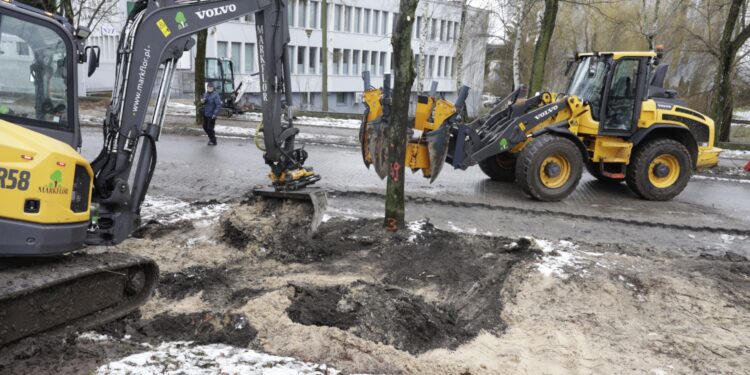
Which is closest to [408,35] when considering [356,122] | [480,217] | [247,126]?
[480,217]

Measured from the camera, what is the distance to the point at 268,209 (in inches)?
304

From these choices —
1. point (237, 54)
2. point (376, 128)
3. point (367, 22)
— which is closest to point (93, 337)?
point (376, 128)

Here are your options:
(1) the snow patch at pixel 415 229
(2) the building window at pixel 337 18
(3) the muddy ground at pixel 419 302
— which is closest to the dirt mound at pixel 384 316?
(3) the muddy ground at pixel 419 302

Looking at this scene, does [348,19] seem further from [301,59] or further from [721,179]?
[721,179]

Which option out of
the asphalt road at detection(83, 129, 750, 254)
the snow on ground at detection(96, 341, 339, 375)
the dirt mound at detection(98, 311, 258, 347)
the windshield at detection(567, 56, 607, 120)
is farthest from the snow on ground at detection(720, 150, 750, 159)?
the snow on ground at detection(96, 341, 339, 375)

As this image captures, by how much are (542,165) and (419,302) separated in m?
5.52

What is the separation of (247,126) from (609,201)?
13.6m

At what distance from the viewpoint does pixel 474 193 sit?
10.9 metres

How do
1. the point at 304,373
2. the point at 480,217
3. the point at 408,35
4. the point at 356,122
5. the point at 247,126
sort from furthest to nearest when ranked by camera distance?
the point at 356,122
the point at 247,126
the point at 480,217
the point at 408,35
the point at 304,373

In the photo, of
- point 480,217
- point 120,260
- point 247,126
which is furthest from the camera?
point 247,126

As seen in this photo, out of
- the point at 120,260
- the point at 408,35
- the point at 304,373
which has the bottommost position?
the point at 304,373

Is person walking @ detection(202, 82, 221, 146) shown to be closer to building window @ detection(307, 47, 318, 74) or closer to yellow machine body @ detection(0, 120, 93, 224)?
yellow machine body @ detection(0, 120, 93, 224)

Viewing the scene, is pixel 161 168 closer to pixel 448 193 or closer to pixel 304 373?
pixel 448 193

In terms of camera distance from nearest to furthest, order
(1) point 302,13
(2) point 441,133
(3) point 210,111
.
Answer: (2) point 441,133, (3) point 210,111, (1) point 302,13
